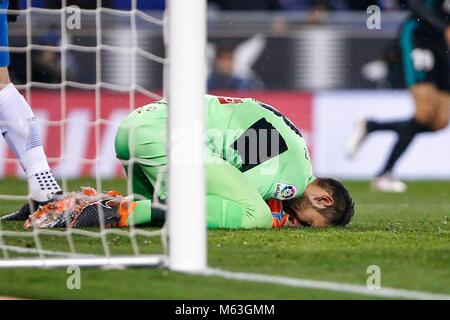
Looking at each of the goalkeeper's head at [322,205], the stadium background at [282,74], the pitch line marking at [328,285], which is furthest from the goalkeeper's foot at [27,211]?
the stadium background at [282,74]

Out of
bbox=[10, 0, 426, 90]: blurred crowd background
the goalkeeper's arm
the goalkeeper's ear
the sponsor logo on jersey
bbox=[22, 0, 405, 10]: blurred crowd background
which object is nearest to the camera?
the goalkeeper's arm

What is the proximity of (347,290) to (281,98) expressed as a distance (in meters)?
8.10

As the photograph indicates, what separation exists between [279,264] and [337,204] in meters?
1.39

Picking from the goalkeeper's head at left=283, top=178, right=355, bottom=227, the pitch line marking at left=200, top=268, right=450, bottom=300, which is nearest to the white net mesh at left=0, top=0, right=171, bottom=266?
the goalkeeper's head at left=283, top=178, right=355, bottom=227

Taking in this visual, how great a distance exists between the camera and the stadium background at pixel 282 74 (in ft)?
38.9

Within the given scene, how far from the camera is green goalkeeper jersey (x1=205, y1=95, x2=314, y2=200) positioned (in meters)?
5.96

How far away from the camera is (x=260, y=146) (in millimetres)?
6098

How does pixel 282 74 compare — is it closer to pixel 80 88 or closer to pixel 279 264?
pixel 80 88

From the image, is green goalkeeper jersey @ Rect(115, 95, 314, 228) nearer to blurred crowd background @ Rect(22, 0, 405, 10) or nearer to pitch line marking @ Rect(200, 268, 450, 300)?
pitch line marking @ Rect(200, 268, 450, 300)

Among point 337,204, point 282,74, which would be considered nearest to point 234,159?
point 337,204

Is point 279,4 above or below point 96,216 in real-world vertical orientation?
above

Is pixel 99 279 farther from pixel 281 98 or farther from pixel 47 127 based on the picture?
pixel 281 98

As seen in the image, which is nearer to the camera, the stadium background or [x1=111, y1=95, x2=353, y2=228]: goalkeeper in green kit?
[x1=111, y1=95, x2=353, y2=228]: goalkeeper in green kit

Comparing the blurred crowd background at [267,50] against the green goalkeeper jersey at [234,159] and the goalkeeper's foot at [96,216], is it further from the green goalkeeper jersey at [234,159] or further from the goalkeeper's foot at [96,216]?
the goalkeeper's foot at [96,216]
